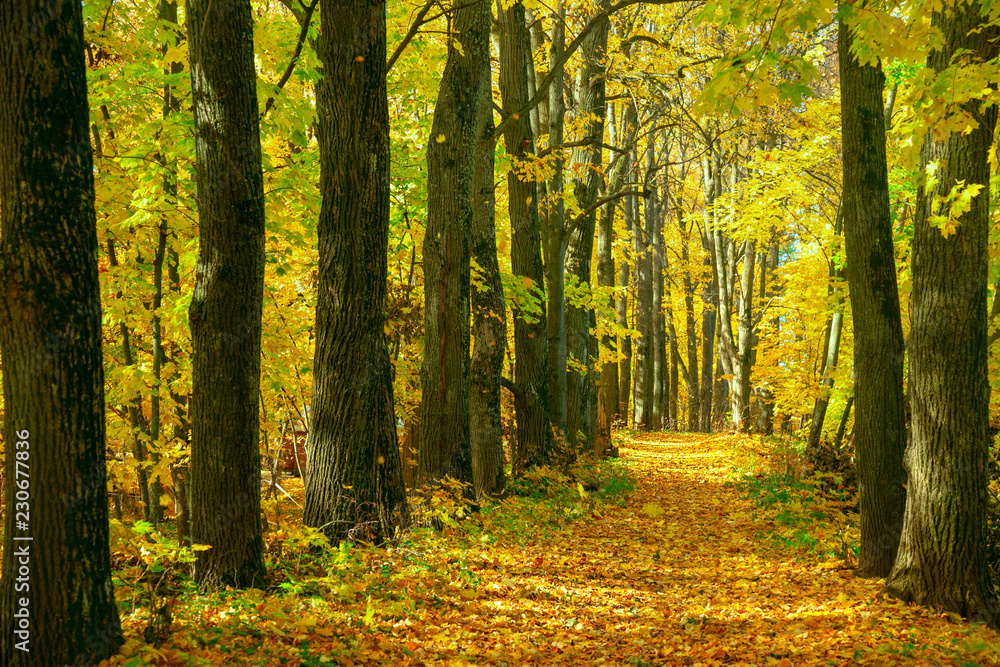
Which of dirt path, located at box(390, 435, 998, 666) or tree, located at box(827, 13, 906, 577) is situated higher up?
tree, located at box(827, 13, 906, 577)

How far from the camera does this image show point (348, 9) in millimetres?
6762

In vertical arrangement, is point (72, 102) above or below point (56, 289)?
above

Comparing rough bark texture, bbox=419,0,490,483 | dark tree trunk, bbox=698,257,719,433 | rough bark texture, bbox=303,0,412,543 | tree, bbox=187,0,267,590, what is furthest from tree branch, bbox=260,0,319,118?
dark tree trunk, bbox=698,257,719,433

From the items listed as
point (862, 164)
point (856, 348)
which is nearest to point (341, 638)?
point (856, 348)

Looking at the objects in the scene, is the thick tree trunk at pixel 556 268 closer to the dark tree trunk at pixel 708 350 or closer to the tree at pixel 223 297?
the tree at pixel 223 297

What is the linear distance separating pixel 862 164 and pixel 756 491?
7.16 metres

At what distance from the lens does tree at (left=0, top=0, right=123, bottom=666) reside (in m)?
3.44

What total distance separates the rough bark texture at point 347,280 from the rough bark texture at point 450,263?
80.4 inches

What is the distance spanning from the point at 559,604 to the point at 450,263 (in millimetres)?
4372

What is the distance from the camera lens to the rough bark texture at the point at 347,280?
6762 millimetres

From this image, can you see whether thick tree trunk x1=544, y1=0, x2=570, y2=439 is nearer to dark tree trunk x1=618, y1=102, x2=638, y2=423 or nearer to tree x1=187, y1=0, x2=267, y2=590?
dark tree trunk x1=618, y1=102, x2=638, y2=423

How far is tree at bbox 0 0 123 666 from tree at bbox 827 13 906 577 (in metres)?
6.56

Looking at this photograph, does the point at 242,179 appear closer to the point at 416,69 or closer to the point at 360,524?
the point at 360,524

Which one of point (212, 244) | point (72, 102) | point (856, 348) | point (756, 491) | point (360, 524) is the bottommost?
point (756, 491)
